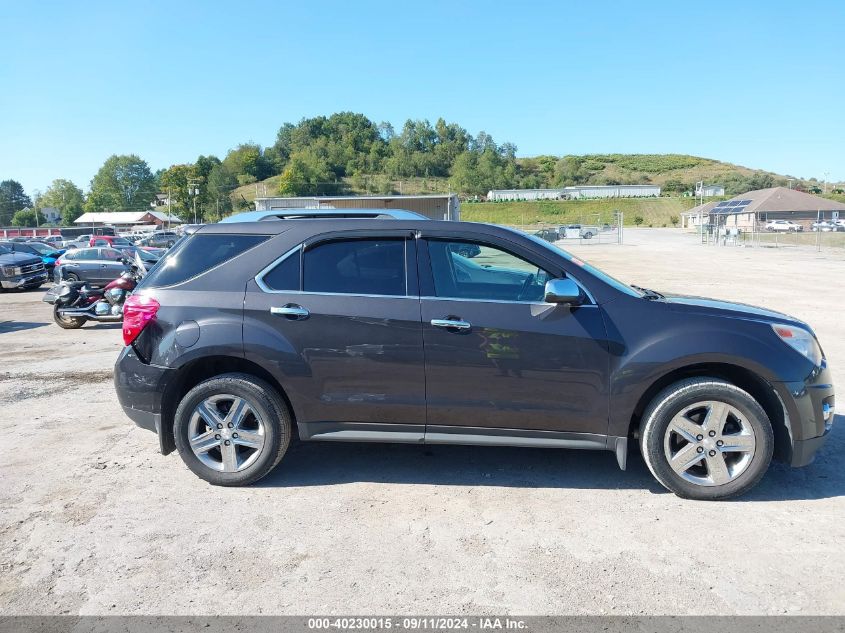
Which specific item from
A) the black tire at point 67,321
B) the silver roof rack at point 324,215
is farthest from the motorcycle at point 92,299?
the silver roof rack at point 324,215

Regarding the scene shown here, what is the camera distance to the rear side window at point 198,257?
14.3 ft

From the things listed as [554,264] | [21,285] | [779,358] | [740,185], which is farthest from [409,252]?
[740,185]

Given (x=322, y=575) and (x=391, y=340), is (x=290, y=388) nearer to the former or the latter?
(x=391, y=340)

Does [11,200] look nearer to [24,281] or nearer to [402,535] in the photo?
[24,281]

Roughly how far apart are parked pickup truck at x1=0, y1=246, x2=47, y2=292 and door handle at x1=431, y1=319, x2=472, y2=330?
19.9 meters

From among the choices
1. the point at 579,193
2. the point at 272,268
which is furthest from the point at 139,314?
the point at 579,193

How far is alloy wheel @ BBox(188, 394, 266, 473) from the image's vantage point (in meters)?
4.20

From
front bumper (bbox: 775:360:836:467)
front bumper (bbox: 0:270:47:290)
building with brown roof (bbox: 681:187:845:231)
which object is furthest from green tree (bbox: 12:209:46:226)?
front bumper (bbox: 775:360:836:467)

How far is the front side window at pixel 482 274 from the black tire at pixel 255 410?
4.54 ft

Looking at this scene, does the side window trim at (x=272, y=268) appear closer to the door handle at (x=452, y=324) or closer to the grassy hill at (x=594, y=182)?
the door handle at (x=452, y=324)

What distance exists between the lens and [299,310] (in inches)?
162

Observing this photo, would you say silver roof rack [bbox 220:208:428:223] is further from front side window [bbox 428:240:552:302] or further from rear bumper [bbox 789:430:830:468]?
rear bumper [bbox 789:430:830:468]

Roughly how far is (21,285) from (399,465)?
20027 millimetres

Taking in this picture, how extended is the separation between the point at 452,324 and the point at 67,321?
10.7 metres
